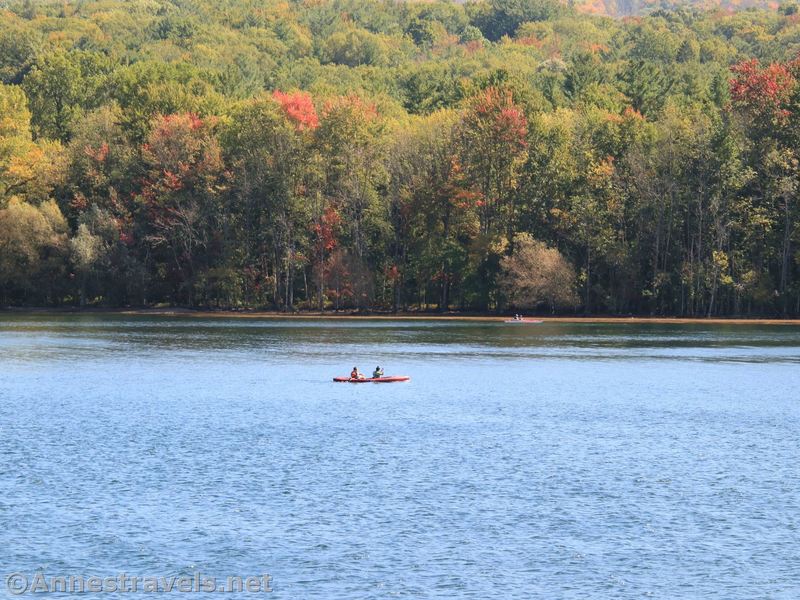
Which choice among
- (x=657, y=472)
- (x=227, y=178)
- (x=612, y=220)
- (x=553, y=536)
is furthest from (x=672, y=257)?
(x=553, y=536)

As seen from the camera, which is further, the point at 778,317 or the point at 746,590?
the point at 778,317

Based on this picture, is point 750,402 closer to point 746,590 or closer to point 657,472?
point 657,472

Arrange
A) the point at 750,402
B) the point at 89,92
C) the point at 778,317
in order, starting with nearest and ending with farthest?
the point at 750,402 → the point at 778,317 → the point at 89,92

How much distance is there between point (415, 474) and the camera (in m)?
49.2

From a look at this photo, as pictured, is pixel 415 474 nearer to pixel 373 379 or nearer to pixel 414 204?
pixel 373 379

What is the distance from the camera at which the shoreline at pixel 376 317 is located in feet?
444

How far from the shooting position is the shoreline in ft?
444

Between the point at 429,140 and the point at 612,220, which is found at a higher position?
the point at 429,140

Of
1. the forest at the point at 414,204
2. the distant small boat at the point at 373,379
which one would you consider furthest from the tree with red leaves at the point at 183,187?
the distant small boat at the point at 373,379

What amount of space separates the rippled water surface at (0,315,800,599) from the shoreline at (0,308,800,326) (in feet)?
124

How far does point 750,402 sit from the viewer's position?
71.8 m

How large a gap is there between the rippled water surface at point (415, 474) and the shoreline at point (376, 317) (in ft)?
124

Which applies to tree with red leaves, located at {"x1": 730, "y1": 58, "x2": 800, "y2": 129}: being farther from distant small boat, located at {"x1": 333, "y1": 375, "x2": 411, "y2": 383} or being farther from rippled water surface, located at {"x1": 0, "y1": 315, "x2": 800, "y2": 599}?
distant small boat, located at {"x1": 333, "y1": 375, "x2": 411, "y2": 383}

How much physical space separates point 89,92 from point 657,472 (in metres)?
156
